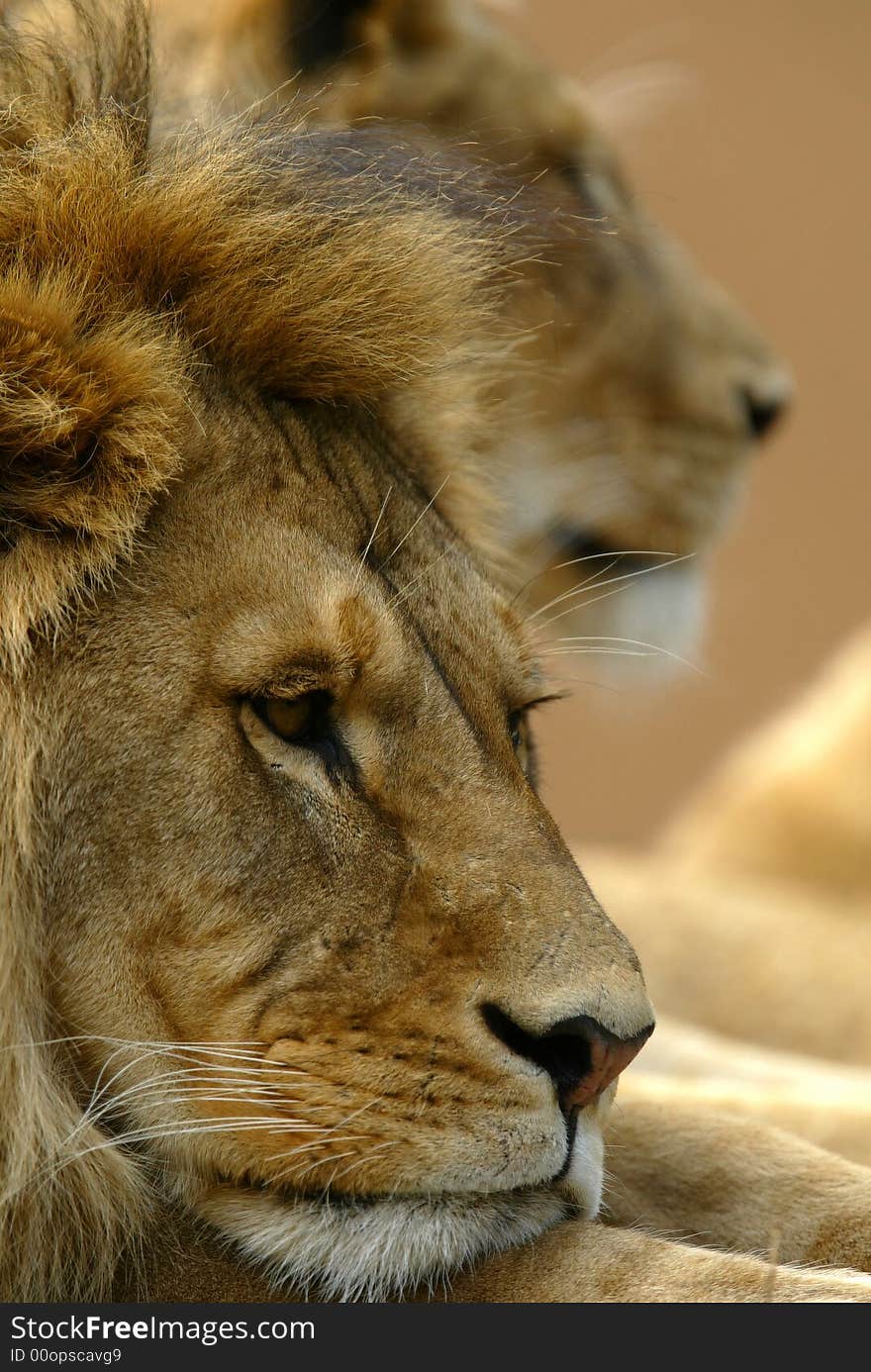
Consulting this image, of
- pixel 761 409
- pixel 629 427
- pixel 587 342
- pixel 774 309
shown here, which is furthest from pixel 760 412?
pixel 774 309

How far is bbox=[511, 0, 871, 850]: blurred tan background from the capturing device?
27.6ft

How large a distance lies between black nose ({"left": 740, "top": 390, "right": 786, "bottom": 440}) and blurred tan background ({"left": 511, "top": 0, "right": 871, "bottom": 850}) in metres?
3.52

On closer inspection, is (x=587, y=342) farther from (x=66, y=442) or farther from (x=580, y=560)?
(x=66, y=442)

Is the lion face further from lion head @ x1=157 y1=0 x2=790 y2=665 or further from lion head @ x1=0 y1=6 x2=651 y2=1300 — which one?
lion head @ x1=157 y1=0 x2=790 y2=665

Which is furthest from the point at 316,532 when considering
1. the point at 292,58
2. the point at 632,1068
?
the point at 292,58

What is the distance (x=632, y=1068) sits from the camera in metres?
2.72

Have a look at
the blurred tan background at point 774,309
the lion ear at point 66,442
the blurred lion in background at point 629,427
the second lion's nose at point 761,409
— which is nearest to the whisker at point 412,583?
the lion ear at point 66,442

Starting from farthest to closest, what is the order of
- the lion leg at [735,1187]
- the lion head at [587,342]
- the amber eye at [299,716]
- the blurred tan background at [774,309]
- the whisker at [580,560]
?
the blurred tan background at [774,309] < the lion head at [587,342] < the whisker at [580,560] < the lion leg at [735,1187] < the amber eye at [299,716]

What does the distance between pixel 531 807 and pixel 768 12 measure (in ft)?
32.4

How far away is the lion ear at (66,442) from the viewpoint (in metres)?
1.59

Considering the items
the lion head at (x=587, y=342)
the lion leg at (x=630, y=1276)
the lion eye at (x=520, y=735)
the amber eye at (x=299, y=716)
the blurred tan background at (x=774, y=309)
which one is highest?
the blurred tan background at (x=774, y=309)

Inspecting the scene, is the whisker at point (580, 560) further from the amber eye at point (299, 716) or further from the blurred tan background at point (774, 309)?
the blurred tan background at point (774, 309)

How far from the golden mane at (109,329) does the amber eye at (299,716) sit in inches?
7.0

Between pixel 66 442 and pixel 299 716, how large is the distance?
0.30 meters
